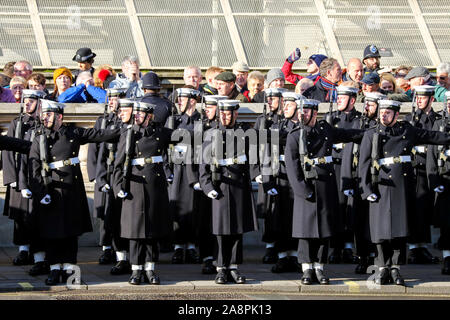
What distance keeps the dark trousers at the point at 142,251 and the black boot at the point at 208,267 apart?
84cm

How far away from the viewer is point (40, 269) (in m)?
13.4

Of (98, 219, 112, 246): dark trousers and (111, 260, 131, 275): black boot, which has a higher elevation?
(98, 219, 112, 246): dark trousers

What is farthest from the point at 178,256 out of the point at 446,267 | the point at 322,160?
the point at 446,267

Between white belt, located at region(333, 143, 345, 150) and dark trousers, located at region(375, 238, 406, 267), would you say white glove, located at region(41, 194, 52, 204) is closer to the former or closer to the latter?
dark trousers, located at region(375, 238, 406, 267)

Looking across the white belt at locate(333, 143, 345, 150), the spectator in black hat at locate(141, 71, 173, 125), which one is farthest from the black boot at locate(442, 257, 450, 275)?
the spectator in black hat at locate(141, 71, 173, 125)

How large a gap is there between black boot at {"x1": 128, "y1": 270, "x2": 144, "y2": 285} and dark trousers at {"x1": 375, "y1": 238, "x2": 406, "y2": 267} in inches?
95.4

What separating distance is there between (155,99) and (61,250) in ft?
7.75

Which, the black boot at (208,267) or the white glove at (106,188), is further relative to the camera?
the white glove at (106,188)

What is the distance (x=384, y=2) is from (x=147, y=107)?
7.07 metres

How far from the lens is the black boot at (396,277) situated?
1291cm

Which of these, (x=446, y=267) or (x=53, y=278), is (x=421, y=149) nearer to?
(x=446, y=267)

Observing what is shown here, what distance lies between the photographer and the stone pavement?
12.6 meters

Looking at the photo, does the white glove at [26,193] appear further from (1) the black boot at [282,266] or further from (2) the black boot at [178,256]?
(1) the black boot at [282,266]

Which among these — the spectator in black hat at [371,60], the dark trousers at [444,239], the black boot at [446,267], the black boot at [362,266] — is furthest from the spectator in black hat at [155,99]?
the black boot at [446,267]
